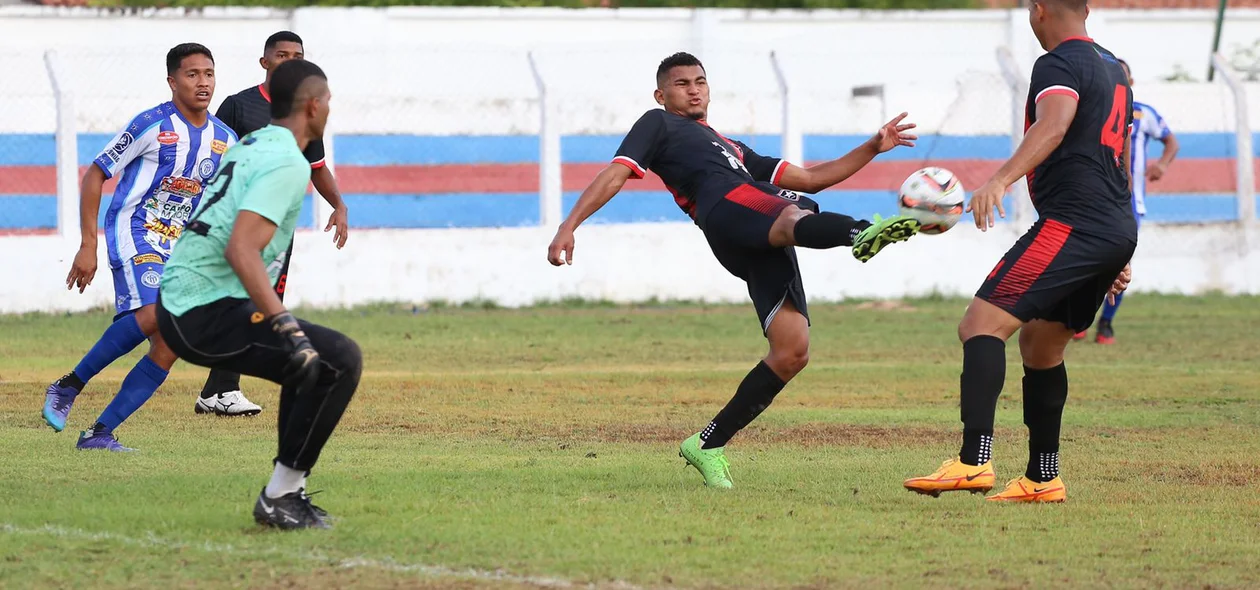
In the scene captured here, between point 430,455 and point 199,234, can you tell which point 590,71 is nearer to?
point 430,455

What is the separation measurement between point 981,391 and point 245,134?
489cm

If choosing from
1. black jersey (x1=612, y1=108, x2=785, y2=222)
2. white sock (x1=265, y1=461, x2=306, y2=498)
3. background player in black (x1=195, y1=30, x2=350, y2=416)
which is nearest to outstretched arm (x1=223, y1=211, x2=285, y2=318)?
white sock (x1=265, y1=461, x2=306, y2=498)

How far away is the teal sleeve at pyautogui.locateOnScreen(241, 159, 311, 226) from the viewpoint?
6012mm

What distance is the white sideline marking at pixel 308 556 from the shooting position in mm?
5680

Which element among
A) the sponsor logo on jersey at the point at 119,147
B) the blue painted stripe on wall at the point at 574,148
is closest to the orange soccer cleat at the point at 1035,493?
the sponsor logo on jersey at the point at 119,147

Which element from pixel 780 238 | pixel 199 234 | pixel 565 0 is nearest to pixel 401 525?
pixel 199 234

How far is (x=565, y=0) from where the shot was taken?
108 ft

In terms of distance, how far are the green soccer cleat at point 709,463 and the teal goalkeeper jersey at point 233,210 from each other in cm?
227

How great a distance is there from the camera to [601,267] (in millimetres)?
19422

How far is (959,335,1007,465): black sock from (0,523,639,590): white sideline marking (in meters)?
2.05

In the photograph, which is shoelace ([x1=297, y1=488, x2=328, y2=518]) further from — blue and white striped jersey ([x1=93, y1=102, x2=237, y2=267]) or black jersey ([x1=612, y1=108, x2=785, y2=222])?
blue and white striped jersey ([x1=93, y1=102, x2=237, y2=267])

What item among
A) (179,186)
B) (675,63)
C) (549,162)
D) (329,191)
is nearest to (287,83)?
(675,63)

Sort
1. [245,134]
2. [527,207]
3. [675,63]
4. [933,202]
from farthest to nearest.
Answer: [527,207] < [245,134] < [675,63] < [933,202]

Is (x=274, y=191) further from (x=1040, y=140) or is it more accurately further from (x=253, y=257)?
(x=1040, y=140)
